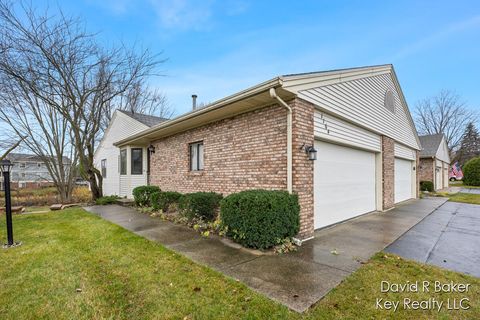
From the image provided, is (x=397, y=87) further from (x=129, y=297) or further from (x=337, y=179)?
(x=129, y=297)

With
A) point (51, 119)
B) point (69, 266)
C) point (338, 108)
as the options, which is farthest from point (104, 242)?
point (51, 119)

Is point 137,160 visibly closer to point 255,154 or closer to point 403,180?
point 255,154

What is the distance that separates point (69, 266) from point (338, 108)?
22.0ft

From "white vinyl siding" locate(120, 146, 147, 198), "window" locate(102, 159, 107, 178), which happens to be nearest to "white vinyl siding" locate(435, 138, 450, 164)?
"white vinyl siding" locate(120, 146, 147, 198)

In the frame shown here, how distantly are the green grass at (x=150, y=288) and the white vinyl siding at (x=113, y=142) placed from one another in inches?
357

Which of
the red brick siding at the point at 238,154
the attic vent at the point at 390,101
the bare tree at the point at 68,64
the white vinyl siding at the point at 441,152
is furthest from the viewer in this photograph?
the white vinyl siding at the point at 441,152

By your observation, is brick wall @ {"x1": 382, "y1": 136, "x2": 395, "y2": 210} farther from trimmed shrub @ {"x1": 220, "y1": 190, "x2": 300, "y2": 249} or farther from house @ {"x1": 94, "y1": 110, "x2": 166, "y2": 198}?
house @ {"x1": 94, "y1": 110, "x2": 166, "y2": 198}

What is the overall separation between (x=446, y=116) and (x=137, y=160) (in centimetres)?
4350

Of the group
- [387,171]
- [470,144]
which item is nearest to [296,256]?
[387,171]

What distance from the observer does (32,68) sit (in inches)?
365

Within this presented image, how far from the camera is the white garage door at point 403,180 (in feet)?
36.9

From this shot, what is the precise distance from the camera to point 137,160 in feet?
39.8

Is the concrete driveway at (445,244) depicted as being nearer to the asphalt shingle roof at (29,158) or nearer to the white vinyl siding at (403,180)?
the white vinyl siding at (403,180)

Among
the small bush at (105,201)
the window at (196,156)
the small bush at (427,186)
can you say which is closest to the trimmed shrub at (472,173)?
the small bush at (427,186)
